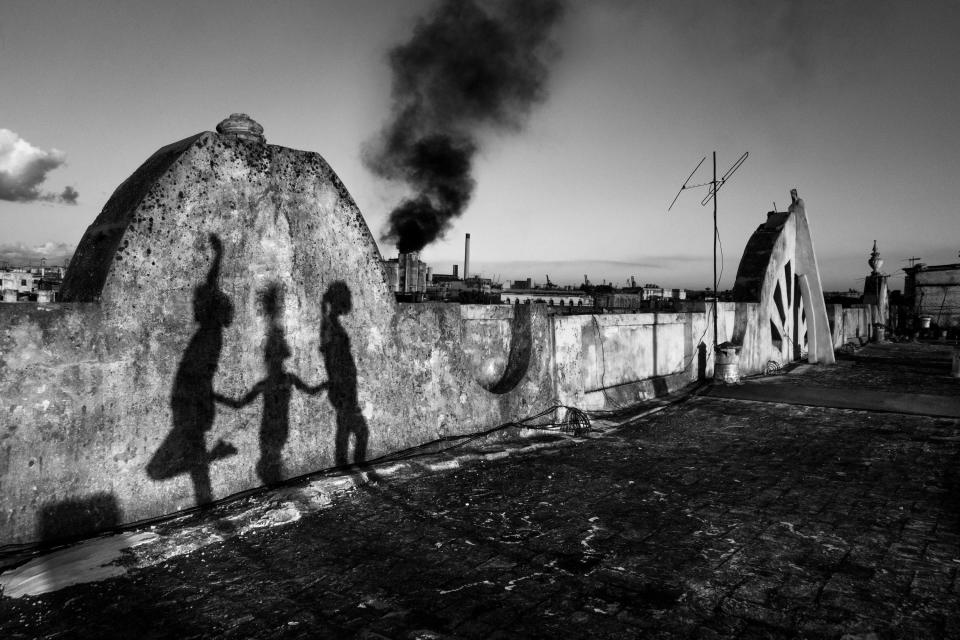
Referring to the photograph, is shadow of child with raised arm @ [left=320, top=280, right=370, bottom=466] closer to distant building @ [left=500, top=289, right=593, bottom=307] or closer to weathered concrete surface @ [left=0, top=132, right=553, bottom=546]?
weathered concrete surface @ [left=0, top=132, right=553, bottom=546]

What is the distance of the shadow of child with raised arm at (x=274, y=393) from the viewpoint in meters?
4.56

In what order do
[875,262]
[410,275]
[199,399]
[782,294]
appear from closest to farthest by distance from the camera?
[199,399], [782,294], [410,275], [875,262]

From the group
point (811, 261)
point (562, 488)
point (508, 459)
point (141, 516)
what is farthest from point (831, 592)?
point (811, 261)

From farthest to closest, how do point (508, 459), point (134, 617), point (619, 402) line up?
point (619, 402) < point (508, 459) < point (134, 617)

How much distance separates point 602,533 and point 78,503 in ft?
10.9

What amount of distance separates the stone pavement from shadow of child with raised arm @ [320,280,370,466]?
0.40 meters

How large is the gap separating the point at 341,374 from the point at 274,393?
2.10 feet

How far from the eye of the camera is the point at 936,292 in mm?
34625

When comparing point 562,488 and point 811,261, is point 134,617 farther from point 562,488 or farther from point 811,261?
point 811,261

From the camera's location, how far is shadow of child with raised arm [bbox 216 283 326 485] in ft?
15.0

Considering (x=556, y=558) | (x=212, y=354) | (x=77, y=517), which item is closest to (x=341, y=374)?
(x=212, y=354)

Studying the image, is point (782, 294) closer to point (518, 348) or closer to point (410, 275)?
point (518, 348)

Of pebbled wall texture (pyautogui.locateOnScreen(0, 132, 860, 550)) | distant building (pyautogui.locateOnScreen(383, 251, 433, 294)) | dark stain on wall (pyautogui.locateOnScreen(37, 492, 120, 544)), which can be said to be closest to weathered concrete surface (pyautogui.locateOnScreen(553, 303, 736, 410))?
pebbled wall texture (pyautogui.locateOnScreen(0, 132, 860, 550))

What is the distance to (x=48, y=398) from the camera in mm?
3529
